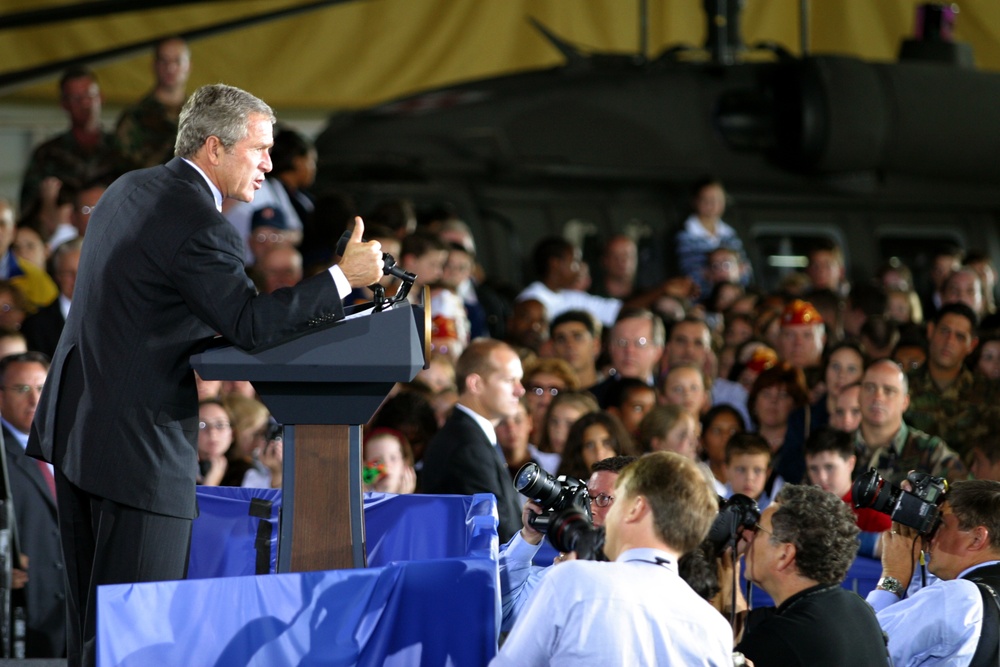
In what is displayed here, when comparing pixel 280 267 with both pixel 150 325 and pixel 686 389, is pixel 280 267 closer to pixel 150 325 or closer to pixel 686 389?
pixel 686 389

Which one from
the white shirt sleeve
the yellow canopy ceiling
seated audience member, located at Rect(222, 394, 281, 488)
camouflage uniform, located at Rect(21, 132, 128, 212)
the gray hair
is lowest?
seated audience member, located at Rect(222, 394, 281, 488)

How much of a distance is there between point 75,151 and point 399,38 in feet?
21.3

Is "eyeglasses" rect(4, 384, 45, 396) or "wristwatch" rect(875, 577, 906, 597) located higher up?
"eyeglasses" rect(4, 384, 45, 396)

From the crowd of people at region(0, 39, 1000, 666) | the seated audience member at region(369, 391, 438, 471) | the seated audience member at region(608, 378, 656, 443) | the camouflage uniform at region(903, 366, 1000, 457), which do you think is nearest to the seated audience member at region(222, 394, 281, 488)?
the crowd of people at region(0, 39, 1000, 666)

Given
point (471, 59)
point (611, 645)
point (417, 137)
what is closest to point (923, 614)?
point (611, 645)

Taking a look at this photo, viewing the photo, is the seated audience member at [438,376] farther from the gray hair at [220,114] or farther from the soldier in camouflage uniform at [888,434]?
the gray hair at [220,114]

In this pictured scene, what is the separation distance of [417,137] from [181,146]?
6.59 meters

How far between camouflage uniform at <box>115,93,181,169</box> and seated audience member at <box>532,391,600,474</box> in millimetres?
3401

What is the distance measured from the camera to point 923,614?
4.05 meters

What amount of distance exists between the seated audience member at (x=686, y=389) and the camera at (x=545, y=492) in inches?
142

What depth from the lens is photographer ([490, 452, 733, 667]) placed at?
3.12 m

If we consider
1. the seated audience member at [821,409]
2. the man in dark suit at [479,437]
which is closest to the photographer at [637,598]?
the man in dark suit at [479,437]

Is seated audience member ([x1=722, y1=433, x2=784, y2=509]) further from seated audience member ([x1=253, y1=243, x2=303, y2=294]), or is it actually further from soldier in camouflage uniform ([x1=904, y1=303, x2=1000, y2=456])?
seated audience member ([x1=253, y1=243, x2=303, y2=294])

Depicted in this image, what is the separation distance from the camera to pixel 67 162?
9.68m
